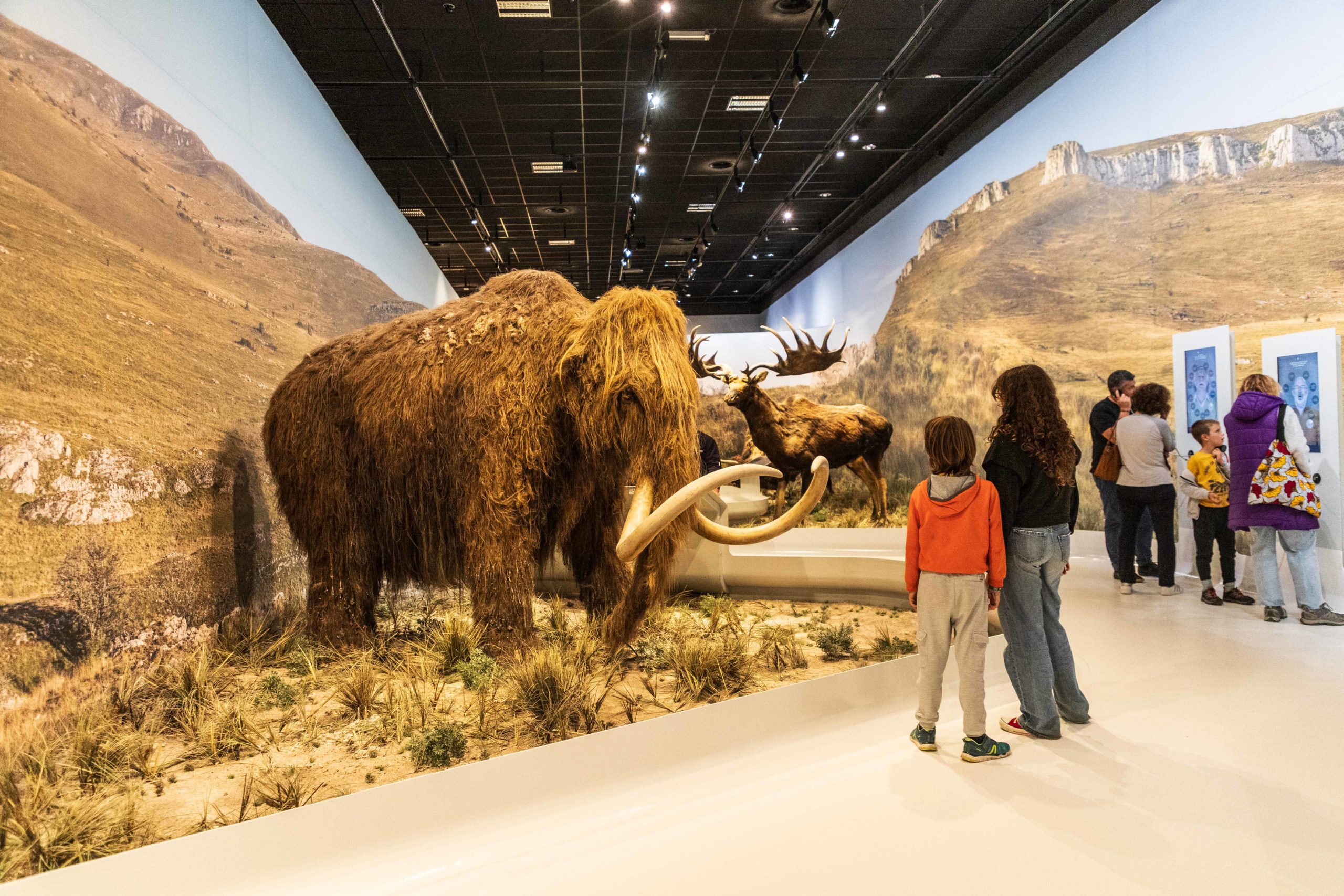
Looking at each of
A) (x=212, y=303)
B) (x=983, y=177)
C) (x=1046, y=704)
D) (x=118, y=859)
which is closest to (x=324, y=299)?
(x=212, y=303)

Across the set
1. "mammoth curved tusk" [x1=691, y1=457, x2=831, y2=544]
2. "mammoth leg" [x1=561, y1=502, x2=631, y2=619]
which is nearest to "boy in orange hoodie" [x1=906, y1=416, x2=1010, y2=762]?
"mammoth curved tusk" [x1=691, y1=457, x2=831, y2=544]

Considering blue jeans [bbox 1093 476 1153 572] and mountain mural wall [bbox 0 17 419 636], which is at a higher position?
mountain mural wall [bbox 0 17 419 636]

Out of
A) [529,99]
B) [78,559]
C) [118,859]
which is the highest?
A: [529,99]

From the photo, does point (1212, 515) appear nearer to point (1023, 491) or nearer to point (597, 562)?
point (1023, 491)

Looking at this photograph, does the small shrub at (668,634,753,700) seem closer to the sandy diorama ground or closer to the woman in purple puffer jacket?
the sandy diorama ground

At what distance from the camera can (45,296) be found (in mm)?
2828

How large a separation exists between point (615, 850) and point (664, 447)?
1330mm

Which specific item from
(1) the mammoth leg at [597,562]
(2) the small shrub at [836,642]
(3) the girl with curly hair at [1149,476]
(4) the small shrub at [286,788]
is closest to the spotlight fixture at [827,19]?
(3) the girl with curly hair at [1149,476]

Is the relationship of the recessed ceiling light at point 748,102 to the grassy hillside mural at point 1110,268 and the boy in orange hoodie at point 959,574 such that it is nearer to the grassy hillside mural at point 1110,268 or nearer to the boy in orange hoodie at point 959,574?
the grassy hillside mural at point 1110,268

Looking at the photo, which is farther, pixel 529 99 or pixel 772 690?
pixel 529 99

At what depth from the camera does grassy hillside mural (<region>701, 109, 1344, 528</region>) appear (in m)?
5.10

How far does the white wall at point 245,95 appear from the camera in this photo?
11.1 feet

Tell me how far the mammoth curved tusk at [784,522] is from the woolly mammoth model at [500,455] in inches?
0.4

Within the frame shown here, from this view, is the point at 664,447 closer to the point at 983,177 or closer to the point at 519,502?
the point at 519,502
